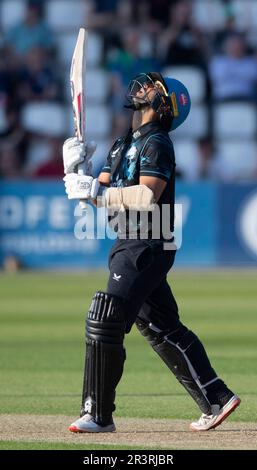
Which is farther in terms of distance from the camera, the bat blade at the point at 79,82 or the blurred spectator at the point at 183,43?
the blurred spectator at the point at 183,43

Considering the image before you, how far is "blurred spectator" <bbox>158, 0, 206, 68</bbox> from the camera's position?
2234 cm

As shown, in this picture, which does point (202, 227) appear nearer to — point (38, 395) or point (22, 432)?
point (38, 395)

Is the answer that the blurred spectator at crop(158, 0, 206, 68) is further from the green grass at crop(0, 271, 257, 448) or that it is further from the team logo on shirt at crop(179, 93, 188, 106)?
the team logo on shirt at crop(179, 93, 188, 106)

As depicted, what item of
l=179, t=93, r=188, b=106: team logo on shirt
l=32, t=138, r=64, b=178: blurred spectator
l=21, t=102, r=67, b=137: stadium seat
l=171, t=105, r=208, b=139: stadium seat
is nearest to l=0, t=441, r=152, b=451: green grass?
l=179, t=93, r=188, b=106: team logo on shirt

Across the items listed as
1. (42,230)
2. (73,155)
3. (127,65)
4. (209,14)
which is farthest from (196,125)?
(73,155)

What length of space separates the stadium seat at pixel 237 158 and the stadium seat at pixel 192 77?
3.38ft

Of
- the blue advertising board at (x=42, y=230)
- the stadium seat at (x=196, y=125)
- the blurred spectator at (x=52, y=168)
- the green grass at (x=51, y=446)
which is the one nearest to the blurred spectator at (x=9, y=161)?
the blurred spectator at (x=52, y=168)

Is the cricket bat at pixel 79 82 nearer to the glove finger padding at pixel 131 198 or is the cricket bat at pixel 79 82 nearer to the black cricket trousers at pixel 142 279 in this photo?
the glove finger padding at pixel 131 198

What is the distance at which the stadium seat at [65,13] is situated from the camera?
2345 centimetres

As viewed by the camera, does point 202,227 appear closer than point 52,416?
No

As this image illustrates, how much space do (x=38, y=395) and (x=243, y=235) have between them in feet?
40.2

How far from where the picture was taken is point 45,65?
72.2ft

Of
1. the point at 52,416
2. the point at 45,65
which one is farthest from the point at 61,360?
the point at 45,65

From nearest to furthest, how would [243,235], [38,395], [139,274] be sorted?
[139,274], [38,395], [243,235]
